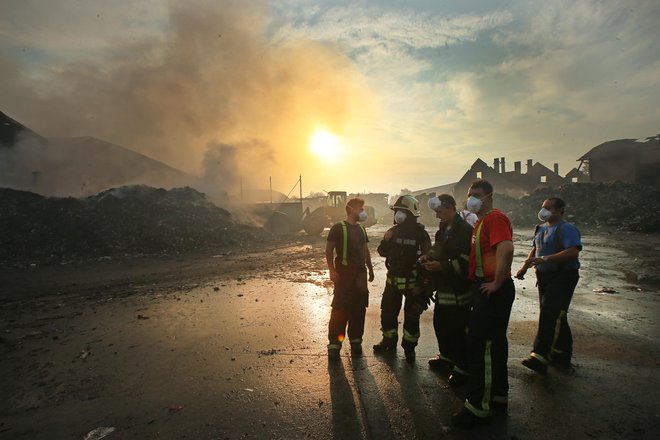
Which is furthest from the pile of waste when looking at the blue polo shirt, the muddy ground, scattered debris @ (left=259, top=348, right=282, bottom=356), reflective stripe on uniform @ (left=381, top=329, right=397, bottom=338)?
the blue polo shirt

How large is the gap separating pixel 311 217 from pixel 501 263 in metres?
17.6

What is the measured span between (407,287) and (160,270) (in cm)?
878

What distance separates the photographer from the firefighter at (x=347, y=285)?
3943 mm

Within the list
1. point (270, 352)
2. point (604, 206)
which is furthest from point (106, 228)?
point (604, 206)

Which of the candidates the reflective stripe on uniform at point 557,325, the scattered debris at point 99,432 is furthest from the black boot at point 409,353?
the scattered debris at point 99,432

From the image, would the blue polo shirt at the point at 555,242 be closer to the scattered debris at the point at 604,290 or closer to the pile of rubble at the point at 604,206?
the scattered debris at the point at 604,290

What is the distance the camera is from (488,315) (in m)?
2.67

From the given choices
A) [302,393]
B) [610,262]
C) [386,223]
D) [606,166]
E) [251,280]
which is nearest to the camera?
[302,393]

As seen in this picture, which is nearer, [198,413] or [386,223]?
[198,413]

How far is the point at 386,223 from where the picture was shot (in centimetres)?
3856

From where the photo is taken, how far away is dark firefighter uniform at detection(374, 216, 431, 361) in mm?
3773

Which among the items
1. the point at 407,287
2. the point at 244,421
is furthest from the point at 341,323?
the point at 244,421

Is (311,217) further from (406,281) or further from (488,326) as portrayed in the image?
(488,326)

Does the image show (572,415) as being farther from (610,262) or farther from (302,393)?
(610,262)
